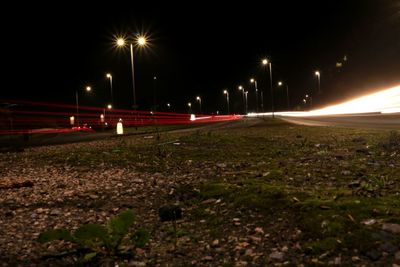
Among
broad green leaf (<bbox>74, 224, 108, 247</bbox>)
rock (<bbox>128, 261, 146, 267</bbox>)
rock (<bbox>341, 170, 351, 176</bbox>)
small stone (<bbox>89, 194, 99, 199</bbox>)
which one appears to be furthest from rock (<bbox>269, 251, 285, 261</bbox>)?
small stone (<bbox>89, 194, 99, 199</bbox>)

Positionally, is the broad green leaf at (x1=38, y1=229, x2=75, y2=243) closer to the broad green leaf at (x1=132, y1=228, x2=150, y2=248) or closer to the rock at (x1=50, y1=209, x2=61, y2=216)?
the broad green leaf at (x1=132, y1=228, x2=150, y2=248)

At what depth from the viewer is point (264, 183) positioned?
9094 mm

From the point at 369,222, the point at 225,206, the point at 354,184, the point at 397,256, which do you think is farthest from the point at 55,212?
the point at 397,256

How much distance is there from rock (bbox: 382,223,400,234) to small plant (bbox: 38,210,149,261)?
3.08m

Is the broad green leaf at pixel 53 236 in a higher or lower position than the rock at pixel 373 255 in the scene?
higher

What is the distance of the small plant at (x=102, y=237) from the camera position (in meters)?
6.08

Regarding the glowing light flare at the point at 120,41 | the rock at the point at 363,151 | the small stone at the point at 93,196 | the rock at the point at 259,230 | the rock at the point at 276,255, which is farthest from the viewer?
the glowing light flare at the point at 120,41

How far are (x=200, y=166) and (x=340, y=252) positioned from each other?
716 cm

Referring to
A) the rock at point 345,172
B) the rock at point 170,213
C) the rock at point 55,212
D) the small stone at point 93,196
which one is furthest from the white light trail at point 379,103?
the rock at point 55,212

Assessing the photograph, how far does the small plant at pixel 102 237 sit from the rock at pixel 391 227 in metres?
3.08

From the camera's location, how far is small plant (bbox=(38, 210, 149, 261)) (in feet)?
20.0

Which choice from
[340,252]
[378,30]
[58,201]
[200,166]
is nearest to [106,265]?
[340,252]

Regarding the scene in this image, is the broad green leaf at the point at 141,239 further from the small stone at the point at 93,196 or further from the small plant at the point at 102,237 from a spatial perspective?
the small stone at the point at 93,196

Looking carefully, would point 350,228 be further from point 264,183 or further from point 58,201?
point 58,201
